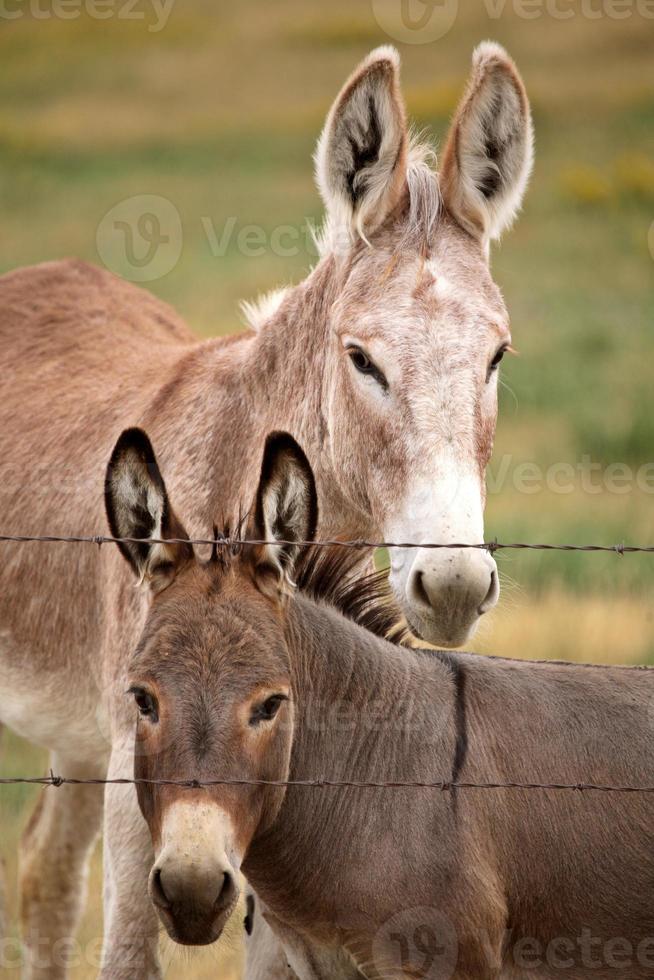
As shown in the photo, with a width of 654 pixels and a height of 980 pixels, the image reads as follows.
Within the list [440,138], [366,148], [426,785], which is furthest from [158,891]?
[440,138]

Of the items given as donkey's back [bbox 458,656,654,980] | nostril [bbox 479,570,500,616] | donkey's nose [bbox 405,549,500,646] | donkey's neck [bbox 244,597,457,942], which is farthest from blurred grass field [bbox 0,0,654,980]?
nostril [bbox 479,570,500,616]

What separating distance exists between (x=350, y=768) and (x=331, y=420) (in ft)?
3.51

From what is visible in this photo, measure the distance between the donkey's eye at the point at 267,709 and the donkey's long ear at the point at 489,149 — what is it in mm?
1734

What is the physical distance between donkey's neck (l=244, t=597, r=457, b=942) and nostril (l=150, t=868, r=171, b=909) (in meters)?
0.65

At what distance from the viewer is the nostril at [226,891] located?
3.08 m

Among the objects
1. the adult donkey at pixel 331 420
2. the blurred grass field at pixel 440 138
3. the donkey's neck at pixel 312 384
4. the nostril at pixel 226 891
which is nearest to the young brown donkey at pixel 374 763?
the nostril at pixel 226 891

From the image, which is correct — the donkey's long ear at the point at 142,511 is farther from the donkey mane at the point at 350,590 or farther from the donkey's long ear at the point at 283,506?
the donkey mane at the point at 350,590

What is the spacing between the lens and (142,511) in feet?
11.9

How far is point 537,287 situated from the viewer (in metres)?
22.8

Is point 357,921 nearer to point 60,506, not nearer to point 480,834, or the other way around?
point 480,834

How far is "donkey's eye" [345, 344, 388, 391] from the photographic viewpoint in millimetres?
3998

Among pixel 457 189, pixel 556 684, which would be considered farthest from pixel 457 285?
pixel 556 684

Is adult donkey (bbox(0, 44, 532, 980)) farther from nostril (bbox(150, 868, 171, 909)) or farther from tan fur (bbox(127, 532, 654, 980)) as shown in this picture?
nostril (bbox(150, 868, 171, 909))

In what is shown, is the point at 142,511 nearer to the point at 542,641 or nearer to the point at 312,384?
the point at 312,384
